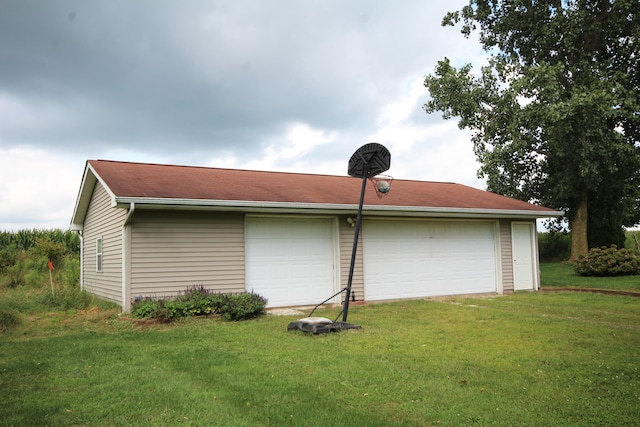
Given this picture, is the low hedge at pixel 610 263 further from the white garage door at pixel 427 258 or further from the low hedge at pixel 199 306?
the low hedge at pixel 199 306

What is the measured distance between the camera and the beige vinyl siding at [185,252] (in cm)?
961

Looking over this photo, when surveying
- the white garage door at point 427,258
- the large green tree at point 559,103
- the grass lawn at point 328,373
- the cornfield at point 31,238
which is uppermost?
the large green tree at point 559,103

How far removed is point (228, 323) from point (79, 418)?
484 cm

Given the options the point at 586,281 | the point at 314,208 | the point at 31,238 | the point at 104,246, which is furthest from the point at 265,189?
the point at 31,238

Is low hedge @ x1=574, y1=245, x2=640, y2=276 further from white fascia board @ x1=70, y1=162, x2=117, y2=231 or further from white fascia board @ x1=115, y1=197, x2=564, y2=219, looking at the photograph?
white fascia board @ x1=70, y1=162, x2=117, y2=231

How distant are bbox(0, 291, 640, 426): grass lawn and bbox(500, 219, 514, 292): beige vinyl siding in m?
4.84

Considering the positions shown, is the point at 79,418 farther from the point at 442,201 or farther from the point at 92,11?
the point at 442,201

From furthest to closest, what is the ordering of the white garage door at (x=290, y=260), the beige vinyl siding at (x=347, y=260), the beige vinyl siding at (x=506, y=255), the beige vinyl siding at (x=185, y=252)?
the beige vinyl siding at (x=506, y=255) < the beige vinyl siding at (x=347, y=260) < the white garage door at (x=290, y=260) < the beige vinyl siding at (x=185, y=252)

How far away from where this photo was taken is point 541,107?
18.3m

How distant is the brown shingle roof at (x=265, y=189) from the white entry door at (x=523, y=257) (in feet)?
2.19

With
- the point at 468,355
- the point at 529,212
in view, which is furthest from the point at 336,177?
the point at 468,355

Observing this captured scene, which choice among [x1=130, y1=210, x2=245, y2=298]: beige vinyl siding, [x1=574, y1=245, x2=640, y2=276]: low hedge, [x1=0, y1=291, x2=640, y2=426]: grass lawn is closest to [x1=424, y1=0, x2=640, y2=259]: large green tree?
[x1=574, y1=245, x2=640, y2=276]: low hedge

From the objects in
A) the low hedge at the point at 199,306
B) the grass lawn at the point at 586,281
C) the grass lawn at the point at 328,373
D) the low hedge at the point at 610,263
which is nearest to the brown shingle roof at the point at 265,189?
the low hedge at the point at 199,306

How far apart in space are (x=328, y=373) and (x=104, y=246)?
28.6 ft
